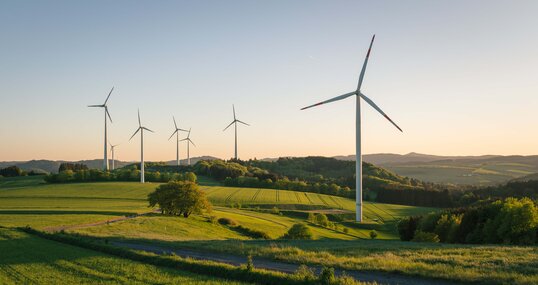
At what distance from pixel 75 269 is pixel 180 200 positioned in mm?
56315

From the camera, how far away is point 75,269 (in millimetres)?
30000

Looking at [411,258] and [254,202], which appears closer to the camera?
[411,258]

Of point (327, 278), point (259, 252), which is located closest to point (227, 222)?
point (259, 252)

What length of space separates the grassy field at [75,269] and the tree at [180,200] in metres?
45.8

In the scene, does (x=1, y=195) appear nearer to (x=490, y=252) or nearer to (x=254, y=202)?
(x=254, y=202)

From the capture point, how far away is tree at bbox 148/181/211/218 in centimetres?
8638

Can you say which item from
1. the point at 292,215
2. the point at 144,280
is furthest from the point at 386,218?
the point at 144,280

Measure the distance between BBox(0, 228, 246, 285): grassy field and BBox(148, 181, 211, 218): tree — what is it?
4575cm

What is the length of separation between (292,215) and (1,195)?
8001 centimetres

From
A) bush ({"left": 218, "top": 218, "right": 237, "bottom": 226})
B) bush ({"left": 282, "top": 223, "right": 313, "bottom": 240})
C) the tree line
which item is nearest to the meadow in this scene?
bush ({"left": 218, "top": 218, "right": 237, "bottom": 226})

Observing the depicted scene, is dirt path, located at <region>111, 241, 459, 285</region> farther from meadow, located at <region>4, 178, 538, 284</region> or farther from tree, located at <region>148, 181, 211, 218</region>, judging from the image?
tree, located at <region>148, 181, 211, 218</region>

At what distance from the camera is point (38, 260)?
33781 mm

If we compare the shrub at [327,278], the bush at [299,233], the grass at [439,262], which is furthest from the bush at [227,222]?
the shrub at [327,278]

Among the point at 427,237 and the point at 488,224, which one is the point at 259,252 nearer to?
the point at 488,224
